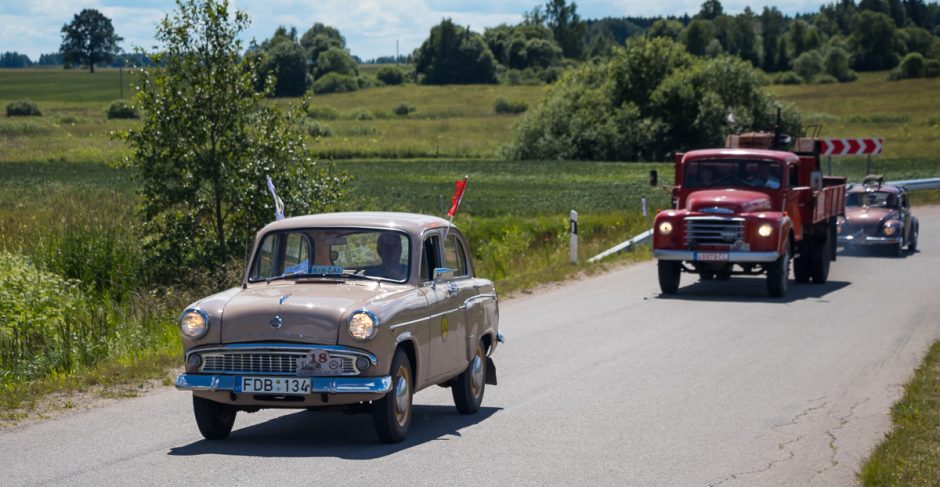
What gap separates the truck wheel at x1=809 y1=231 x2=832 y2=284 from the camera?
22.9 metres

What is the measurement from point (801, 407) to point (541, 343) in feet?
14.7

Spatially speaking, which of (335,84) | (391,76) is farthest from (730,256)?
(391,76)

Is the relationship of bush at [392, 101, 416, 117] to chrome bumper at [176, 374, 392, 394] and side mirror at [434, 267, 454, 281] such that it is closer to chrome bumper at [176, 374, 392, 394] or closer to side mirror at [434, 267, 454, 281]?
side mirror at [434, 267, 454, 281]

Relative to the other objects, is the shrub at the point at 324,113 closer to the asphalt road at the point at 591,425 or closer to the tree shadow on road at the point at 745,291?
the tree shadow on road at the point at 745,291

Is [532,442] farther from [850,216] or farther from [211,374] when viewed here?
[850,216]

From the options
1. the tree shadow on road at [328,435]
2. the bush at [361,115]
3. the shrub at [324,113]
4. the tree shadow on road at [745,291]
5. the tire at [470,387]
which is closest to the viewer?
the tree shadow on road at [328,435]

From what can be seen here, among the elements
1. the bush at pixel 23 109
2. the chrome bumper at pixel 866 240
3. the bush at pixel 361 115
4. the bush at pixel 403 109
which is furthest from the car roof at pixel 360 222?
the bush at pixel 403 109

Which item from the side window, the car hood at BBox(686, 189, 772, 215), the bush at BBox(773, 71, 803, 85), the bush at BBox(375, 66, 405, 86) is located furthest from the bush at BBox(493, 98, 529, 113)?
the side window

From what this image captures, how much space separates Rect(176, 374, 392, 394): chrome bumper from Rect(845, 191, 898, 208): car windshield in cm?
2241

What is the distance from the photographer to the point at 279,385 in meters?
8.52

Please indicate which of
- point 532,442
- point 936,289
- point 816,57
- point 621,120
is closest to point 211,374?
point 532,442

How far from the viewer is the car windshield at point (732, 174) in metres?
21.5

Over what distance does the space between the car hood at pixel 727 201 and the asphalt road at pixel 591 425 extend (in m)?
3.73

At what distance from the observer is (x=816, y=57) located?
16125 cm
